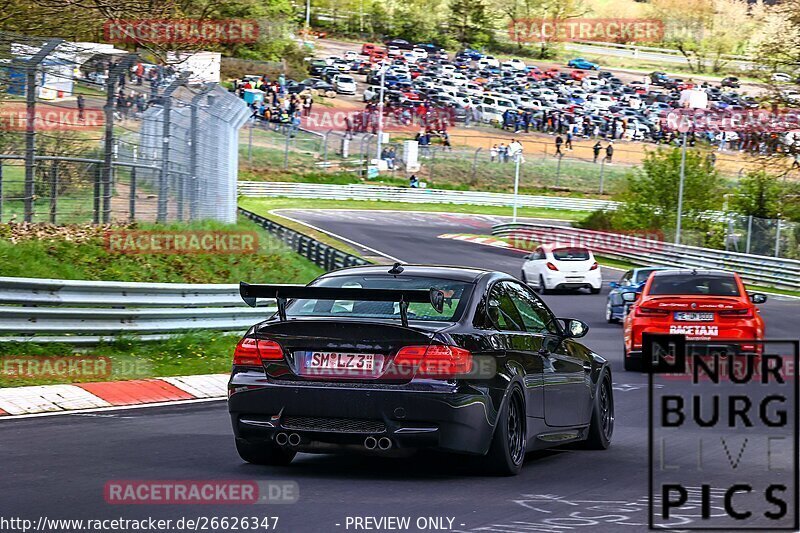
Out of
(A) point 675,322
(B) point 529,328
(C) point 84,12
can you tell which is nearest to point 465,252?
(C) point 84,12

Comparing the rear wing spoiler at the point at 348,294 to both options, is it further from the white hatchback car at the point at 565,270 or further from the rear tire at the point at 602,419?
the white hatchback car at the point at 565,270

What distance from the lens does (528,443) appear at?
29.5 feet

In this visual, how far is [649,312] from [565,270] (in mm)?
19472

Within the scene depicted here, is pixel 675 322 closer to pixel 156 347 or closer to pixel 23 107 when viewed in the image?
pixel 156 347

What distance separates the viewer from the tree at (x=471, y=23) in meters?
124

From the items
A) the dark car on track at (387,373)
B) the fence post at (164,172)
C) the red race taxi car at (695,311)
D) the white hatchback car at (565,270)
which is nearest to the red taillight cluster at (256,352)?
the dark car on track at (387,373)

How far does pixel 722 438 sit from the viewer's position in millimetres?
11547

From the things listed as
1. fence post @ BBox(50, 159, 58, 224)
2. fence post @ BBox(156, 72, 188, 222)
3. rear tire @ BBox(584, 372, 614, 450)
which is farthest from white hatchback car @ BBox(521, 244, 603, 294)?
rear tire @ BBox(584, 372, 614, 450)

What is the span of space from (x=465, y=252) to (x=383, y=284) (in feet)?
134

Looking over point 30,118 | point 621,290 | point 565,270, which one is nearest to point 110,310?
point 30,118

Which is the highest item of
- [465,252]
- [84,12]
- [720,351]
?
[84,12]

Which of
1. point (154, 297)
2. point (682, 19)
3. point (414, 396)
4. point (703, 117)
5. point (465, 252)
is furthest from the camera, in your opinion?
point (682, 19)

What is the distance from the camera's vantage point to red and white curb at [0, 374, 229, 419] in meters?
12.2

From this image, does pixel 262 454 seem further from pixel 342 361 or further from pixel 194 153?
pixel 194 153
